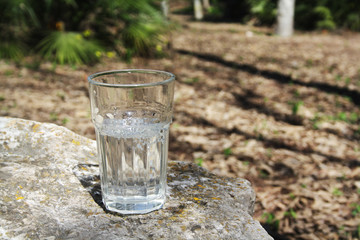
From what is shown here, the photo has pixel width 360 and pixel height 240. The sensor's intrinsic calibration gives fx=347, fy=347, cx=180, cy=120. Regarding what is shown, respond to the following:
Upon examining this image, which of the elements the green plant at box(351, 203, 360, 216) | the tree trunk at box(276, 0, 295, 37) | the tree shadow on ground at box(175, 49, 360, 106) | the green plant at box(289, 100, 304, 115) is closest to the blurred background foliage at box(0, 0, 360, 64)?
the tree shadow on ground at box(175, 49, 360, 106)

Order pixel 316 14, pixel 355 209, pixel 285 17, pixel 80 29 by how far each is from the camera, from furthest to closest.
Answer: pixel 316 14
pixel 285 17
pixel 80 29
pixel 355 209

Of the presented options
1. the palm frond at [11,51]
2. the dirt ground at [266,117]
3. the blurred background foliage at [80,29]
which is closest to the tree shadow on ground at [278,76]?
the dirt ground at [266,117]

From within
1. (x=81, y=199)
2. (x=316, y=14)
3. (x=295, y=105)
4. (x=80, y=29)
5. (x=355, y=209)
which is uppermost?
(x=316, y=14)

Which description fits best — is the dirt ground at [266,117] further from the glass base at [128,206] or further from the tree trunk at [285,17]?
the tree trunk at [285,17]

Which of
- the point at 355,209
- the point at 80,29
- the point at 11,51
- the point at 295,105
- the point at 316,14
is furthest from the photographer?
the point at 316,14

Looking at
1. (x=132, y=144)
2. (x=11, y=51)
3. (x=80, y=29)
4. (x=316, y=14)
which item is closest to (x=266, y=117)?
(x=132, y=144)

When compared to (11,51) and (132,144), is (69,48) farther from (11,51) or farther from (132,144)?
(132,144)
